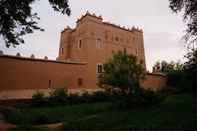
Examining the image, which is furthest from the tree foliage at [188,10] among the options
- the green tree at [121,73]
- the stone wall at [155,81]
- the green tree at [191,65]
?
the stone wall at [155,81]

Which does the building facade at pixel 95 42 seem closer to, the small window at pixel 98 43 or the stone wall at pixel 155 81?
the small window at pixel 98 43

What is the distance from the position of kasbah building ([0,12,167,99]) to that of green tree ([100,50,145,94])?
5.33m

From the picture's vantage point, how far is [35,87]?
26359mm

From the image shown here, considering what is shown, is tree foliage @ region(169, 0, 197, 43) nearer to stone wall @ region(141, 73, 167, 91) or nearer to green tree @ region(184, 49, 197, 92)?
green tree @ region(184, 49, 197, 92)

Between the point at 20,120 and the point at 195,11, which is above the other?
the point at 195,11

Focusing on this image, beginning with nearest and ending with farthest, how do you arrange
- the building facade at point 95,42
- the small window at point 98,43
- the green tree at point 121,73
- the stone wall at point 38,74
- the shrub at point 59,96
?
the shrub at point 59,96 → the green tree at point 121,73 → the stone wall at point 38,74 → the building facade at point 95,42 → the small window at point 98,43

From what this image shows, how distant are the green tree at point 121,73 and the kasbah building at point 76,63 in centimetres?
533

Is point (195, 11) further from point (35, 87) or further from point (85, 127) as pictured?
point (35, 87)

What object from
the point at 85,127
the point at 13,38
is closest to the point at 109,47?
the point at 13,38

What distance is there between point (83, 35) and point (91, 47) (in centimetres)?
243

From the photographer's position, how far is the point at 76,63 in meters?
30.6

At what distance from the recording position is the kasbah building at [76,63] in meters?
25.0

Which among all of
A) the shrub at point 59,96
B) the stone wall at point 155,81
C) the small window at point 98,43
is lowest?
the shrub at point 59,96

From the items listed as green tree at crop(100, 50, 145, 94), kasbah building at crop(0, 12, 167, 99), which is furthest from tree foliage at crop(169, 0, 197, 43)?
kasbah building at crop(0, 12, 167, 99)
